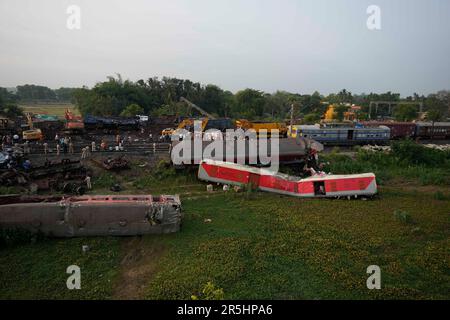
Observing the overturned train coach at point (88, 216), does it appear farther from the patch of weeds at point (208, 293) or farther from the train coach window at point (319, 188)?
the train coach window at point (319, 188)

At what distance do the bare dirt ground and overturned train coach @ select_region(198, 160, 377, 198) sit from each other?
6927 mm

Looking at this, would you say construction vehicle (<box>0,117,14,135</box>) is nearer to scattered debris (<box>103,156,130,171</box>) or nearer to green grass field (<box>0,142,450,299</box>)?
scattered debris (<box>103,156,130,171</box>)

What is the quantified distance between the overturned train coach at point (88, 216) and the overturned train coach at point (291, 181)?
18.9 ft

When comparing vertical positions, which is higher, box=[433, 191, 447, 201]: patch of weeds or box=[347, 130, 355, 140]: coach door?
box=[347, 130, 355, 140]: coach door

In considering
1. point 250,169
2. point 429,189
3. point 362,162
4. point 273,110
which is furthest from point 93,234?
point 273,110

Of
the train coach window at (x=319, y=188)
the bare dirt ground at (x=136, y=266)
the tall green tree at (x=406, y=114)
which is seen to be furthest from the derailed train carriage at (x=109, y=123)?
the tall green tree at (x=406, y=114)

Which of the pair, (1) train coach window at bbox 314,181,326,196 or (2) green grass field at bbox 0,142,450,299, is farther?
→ (1) train coach window at bbox 314,181,326,196

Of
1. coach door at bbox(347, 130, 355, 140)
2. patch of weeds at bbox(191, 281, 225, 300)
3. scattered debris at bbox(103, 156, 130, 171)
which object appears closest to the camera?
patch of weeds at bbox(191, 281, 225, 300)

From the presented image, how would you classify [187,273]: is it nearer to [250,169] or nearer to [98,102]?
[250,169]

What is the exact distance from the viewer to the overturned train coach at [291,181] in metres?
15.2

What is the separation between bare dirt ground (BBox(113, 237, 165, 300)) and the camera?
7.80 metres

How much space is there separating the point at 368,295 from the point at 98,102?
47761 millimetres

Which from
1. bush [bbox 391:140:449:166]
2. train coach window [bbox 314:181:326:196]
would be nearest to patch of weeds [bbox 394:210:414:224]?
train coach window [bbox 314:181:326:196]

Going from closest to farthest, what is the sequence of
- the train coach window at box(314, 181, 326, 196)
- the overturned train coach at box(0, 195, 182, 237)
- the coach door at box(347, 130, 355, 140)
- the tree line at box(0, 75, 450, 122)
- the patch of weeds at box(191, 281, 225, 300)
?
the patch of weeds at box(191, 281, 225, 300), the overturned train coach at box(0, 195, 182, 237), the train coach window at box(314, 181, 326, 196), the coach door at box(347, 130, 355, 140), the tree line at box(0, 75, 450, 122)
